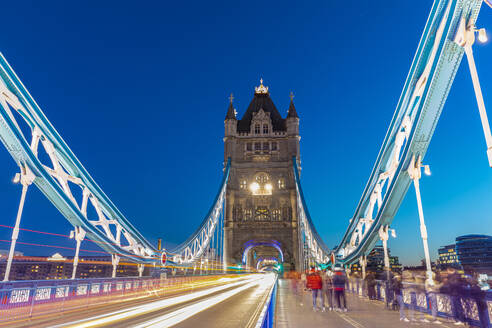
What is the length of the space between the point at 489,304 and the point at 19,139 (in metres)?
16.6

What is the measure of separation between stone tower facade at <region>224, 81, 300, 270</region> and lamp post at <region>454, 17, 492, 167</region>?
4147 cm

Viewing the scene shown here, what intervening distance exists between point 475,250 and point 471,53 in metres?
132

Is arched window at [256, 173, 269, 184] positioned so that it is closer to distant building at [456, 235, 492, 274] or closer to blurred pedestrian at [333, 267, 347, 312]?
blurred pedestrian at [333, 267, 347, 312]

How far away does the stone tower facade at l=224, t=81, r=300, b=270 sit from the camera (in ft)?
158

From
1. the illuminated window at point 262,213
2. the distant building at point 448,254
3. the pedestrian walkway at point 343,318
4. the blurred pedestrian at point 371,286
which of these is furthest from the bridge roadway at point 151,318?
the distant building at point 448,254

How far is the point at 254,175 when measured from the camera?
52.2 meters

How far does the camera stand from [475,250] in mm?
113312

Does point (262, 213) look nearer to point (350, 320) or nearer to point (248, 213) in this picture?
point (248, 213)

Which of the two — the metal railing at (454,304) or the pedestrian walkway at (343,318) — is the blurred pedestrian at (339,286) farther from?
the metal railing at (454,304)

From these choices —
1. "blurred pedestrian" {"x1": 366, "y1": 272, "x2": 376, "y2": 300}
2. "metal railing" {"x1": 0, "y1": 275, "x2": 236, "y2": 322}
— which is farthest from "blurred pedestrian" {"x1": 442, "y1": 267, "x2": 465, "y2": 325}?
"metal railing" {"x1": 0, "y1": 275, "x2": 236, "y2": 322}

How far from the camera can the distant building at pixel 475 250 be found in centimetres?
10906

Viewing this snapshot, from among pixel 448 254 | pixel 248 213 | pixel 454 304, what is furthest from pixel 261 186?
pixel 448 254

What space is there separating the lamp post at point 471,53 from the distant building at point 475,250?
125 metres

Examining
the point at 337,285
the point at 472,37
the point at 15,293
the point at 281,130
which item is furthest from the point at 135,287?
the point at 281,130
